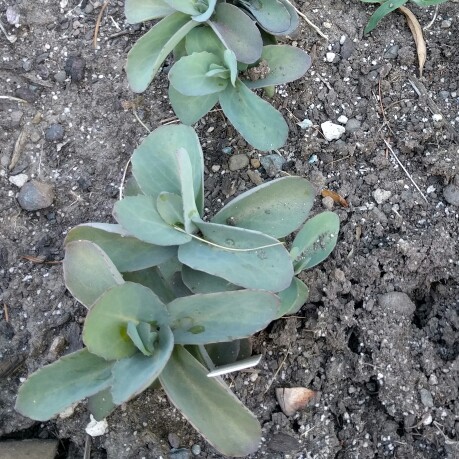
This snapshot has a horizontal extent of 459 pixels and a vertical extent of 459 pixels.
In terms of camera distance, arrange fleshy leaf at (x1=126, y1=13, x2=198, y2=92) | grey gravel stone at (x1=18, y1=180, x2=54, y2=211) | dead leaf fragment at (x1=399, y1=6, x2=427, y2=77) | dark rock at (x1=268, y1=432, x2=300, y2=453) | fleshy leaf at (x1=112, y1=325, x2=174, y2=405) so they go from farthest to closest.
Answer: dead leaf fragment at (x1=399, y1=6, x2=427, y2=77)
grey gravel stone at (x1=18, y1=180, x2=54, y2=211)
fleshy leaf at (x1=126, y1=13, x2=198, y2=92)
dark rock at (x1=268, y1=432, x2=300, y2=453)
fleshy leaf at (x1=112, y1=325, x2=174, y2=405)

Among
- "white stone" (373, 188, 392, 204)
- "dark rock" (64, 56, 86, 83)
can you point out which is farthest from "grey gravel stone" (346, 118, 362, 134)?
"dark rock" (64, 56, 86, 83)

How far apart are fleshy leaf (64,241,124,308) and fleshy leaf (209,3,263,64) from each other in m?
0.65

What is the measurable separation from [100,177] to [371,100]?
77 centimetres

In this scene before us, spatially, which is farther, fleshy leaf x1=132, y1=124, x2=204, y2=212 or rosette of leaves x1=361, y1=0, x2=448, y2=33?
rosette of leaves x1=361, y1=0, x2=448, y2=33

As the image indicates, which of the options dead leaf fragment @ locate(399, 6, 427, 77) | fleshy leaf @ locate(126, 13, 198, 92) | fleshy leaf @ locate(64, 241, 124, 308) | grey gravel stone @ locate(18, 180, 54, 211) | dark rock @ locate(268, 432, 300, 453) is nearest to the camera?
fleshy leaf @ locate(64, 241, 124, 308)

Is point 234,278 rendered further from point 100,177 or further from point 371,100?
point 371,100

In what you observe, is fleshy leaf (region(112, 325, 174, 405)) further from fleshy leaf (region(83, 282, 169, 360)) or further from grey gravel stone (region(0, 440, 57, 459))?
grey gravel stone (region(0, 440, 57, 459))

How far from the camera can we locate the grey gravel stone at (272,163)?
1.72m

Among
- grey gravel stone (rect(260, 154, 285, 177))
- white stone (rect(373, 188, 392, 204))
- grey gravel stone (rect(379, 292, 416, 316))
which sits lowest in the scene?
grey gravel stone (rect(379, 292, 416, 316))

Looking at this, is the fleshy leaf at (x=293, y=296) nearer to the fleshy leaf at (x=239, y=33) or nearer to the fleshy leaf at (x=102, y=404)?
the fleshy leaf at (x=102, y=404)

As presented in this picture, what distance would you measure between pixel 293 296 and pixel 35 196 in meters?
0.75

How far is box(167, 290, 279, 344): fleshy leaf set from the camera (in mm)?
1205

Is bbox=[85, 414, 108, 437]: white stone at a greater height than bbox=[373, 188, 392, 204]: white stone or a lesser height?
lesser

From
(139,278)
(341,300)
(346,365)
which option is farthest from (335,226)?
(139,278)
